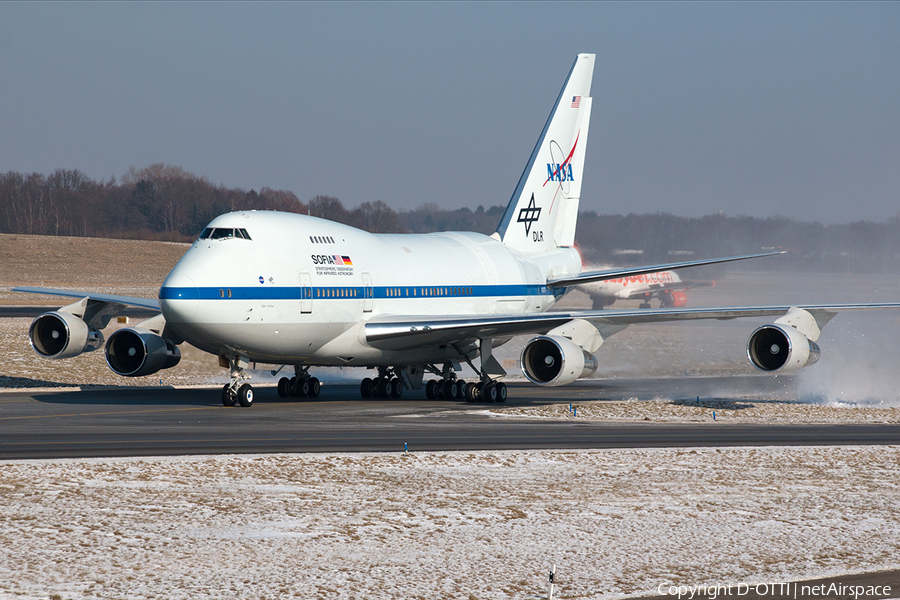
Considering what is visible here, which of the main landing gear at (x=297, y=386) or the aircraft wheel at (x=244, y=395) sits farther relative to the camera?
the main landing gear at (x=297, y=386)

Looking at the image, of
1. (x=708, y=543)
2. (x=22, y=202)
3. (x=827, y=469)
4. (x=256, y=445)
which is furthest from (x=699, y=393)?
(x=22, y=202)

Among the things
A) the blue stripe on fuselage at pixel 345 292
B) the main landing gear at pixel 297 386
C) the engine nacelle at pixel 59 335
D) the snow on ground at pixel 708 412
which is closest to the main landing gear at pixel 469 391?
the snow on ground at pixel 708 412

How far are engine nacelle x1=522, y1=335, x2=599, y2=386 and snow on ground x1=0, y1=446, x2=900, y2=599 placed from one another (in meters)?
8.31

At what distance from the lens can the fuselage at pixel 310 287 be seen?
2533 cm

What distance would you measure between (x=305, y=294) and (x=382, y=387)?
6324mm

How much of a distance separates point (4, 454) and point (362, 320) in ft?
40.2

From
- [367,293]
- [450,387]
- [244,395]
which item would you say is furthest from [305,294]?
[450,387]

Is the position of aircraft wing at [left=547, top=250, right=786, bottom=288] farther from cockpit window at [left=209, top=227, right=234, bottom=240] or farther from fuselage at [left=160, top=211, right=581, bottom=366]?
cockpit window at [left=209, top=227, right=234, bottom=240]

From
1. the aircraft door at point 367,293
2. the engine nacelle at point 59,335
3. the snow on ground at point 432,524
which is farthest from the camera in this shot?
the engine nacelle at point 59,335

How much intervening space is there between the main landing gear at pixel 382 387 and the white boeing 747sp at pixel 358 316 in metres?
0.05

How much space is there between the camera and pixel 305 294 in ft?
88.9

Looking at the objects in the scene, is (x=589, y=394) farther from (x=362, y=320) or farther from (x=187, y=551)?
(x=187, y=551)

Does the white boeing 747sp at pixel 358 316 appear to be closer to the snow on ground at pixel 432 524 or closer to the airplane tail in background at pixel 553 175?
the airplane tail in background at pixel 553 175

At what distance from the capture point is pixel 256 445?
20.1m
